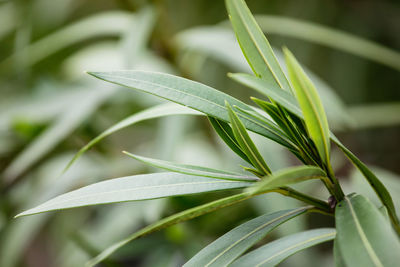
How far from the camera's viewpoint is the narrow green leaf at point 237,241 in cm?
25

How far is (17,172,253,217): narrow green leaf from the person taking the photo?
0.23 metres

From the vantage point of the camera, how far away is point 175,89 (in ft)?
0.80

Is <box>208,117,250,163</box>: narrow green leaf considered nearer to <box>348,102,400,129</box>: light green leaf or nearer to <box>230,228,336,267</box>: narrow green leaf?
<box>230,228,336,267</box>: narrow green leaf

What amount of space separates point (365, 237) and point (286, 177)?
0.15ft

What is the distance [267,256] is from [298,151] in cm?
7

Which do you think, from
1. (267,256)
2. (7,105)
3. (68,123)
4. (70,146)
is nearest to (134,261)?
(70,146)

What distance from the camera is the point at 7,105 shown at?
0.79 m

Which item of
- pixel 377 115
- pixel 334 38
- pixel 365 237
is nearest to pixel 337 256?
pixel 365 237

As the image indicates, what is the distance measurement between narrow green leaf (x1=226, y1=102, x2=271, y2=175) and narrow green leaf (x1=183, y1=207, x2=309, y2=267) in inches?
1.2

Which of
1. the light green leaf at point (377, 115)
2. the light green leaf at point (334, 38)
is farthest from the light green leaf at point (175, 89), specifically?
the light green leaf at point (377, 115)

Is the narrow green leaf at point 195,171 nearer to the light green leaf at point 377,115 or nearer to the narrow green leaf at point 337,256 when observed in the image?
the narrow green leaf at point 337,256

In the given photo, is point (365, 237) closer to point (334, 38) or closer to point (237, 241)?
point (237, 241)

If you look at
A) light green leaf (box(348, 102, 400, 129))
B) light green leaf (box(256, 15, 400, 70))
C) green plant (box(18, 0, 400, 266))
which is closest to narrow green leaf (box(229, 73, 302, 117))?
green plant (box(18, 0, 400, 266))

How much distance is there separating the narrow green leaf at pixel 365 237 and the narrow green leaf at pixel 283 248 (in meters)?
0.05
